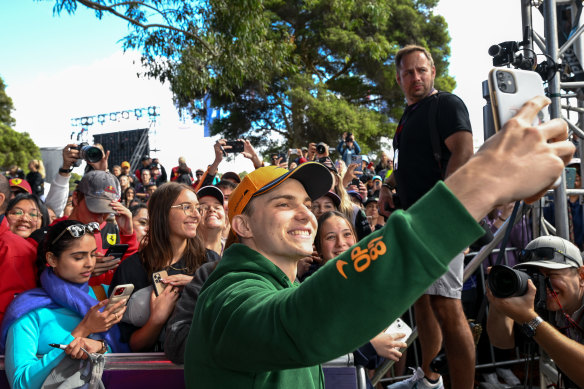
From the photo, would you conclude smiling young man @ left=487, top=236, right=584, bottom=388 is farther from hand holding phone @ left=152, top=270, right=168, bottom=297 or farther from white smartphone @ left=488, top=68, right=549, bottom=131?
hand holding phone @ left=152, top=270, right=168, bottom=297

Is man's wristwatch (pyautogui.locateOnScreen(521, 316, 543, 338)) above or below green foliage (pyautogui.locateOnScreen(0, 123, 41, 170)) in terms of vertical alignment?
below

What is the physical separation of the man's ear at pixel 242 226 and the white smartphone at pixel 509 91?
2.96 ft

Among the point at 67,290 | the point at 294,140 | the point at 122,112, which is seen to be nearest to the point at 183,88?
the point at 67,290

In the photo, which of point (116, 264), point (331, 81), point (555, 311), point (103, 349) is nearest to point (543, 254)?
point (555, 311)

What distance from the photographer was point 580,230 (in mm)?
5215

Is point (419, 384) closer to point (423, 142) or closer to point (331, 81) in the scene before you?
point (423, 142)

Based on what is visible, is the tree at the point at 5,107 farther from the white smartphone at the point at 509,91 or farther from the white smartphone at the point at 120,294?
the white smartphone at the point at 509,91

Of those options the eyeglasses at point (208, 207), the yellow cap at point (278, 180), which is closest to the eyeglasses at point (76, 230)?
the eyeglasses at point (208, 207)

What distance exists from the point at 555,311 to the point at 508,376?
214cm

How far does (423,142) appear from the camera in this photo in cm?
329

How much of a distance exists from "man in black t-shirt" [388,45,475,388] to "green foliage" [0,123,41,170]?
96.7 ft

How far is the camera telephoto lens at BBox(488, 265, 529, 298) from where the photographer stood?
2.30 metres

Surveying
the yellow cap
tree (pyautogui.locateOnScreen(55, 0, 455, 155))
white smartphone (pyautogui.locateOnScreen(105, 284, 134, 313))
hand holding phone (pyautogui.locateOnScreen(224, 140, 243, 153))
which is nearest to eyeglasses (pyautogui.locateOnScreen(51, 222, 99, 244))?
white smartphone (pyautogui.locateOnScreen(105, 284, 134, 313))

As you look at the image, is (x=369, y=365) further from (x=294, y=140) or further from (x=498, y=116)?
(x=294, y=140)
